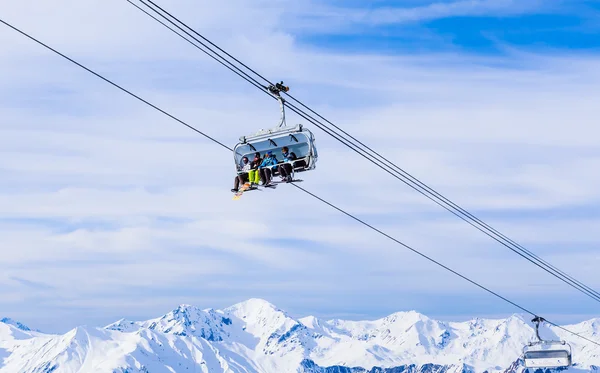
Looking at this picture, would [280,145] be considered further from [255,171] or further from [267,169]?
[255,171]

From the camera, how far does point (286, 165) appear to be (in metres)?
39.5

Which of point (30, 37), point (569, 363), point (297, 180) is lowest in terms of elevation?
point (569, 363)

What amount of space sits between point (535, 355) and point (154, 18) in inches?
1715

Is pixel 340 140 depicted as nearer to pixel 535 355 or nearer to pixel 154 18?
pixel 154 18

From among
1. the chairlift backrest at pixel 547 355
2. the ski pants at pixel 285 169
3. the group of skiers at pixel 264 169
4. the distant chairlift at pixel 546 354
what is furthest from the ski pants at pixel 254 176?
the chairlift backrest at pixel 547 355

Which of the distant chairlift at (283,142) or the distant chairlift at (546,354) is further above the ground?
the distant chairlift at (283,142)

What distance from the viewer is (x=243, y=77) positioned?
37.4m

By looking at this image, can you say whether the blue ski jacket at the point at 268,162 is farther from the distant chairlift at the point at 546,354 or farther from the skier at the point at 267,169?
the distant chairlift at the point at 546,354

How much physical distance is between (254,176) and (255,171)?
0.73 feet

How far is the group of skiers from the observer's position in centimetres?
3944

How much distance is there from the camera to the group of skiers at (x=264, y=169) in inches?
1553

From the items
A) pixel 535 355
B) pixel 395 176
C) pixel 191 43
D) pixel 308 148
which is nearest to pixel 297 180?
pixel 308 148

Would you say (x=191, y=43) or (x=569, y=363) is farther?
(x=569, y=363)

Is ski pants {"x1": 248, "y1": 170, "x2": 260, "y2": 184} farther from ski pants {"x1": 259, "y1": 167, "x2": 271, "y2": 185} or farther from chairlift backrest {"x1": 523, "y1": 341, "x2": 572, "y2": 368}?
chairlift backrest {"x1": 523, "y1": 341, "x2": 572, "y2": 368}
